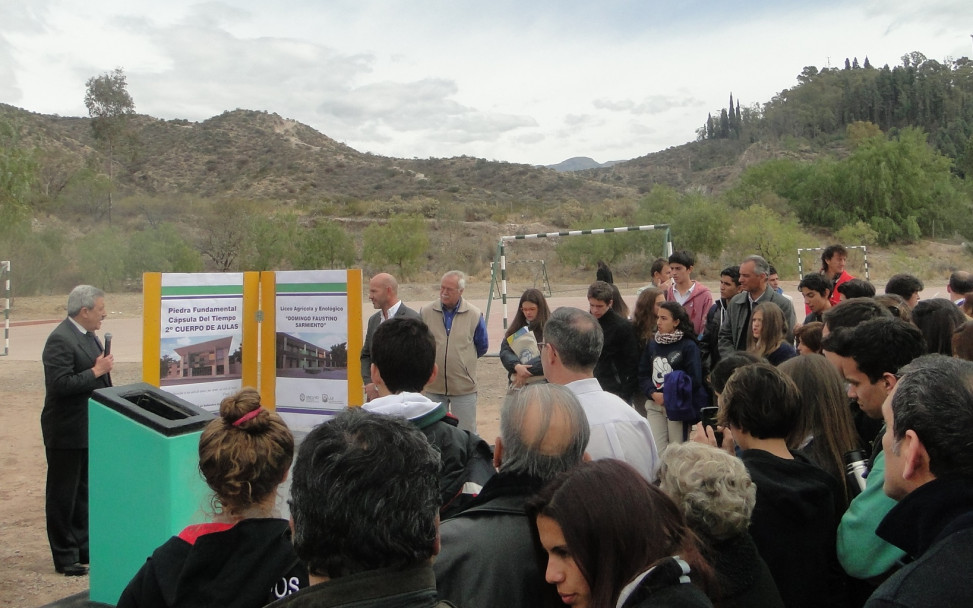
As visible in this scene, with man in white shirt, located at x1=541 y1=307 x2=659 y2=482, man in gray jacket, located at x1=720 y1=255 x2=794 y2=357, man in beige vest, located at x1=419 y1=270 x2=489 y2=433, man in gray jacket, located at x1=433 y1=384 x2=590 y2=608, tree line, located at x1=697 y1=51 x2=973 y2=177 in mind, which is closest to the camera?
man in gray jacket, located at x1=433 y1=384 x2=590 y2=608

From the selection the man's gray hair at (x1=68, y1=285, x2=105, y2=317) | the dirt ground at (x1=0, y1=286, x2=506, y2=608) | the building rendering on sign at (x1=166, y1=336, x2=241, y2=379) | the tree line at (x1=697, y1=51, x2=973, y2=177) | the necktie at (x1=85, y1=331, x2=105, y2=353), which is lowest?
the dirt ground at (x1=0, y1=286, x2=506, y2=608)

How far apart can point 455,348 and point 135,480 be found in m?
3.04

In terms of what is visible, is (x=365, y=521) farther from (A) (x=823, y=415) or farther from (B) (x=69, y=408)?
(B) (x=69, y=408)

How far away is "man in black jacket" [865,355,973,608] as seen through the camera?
1561mm

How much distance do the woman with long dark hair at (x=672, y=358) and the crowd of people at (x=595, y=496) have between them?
171 cm

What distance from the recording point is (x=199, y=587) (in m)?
2.03

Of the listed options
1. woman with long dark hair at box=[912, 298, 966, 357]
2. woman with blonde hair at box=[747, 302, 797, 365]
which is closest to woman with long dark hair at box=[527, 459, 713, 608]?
woman with long dark hair at box=[912, 298, 966, 357]

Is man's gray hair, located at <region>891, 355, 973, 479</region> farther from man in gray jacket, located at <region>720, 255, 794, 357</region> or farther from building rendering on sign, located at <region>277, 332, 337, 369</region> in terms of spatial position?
man in gray jacket, located at <region>720, 255, 794, 357</region>

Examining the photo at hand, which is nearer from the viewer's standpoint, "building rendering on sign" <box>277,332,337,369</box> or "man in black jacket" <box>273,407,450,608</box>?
"man in black jacket" <box>273,407,450,608</box>

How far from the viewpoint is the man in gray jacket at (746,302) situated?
20.0 feet

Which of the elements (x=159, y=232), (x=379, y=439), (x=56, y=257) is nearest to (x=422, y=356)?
(x=379, y=439)

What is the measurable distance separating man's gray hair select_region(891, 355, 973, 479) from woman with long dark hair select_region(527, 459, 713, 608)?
60 centimetres

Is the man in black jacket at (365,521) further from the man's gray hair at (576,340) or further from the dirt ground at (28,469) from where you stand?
the dirt ground at (28,469)

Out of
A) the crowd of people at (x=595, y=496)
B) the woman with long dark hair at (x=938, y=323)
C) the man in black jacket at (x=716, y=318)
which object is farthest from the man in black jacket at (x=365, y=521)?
the man in black jacket at (x=716, y=318)
